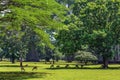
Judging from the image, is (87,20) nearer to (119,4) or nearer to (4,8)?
(119,4)

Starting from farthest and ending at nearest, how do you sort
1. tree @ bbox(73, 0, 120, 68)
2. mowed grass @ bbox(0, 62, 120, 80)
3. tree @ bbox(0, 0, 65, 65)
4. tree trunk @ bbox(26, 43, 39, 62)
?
1. tree trunk @ bbox(26, 43, 39, 62)
2. tree @ bbox(73, 0, 120, 68)
3. mowed grass @ bbox(0, 62, 120, 80)
4. tree @ bbox(0, 0, 65, 65)

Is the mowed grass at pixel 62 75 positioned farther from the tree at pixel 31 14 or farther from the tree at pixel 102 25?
the tree at pixel 102 25

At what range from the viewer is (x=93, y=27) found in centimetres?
6762

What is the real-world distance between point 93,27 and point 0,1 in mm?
32668

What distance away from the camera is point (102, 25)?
66938mm

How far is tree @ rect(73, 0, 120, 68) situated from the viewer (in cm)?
6431

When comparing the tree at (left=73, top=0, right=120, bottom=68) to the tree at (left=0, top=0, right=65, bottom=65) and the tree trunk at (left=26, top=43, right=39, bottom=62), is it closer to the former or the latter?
the tree at (left=0, top=0, right=65, bottom=65)

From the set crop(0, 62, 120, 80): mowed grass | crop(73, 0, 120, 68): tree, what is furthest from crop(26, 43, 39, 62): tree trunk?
crop(0, 62, 120, 80): mowed grass

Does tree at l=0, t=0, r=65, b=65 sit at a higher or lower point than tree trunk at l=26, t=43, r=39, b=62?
higher

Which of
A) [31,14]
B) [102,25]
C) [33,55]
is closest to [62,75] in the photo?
[31,14]

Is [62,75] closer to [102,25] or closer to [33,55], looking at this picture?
[102,25]

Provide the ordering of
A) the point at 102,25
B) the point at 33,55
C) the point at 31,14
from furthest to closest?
the point at 33,55 → the point at 102,25 → the point at 31,14

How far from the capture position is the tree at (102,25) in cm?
6431

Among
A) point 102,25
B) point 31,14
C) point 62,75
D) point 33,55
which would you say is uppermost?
point 31,14
